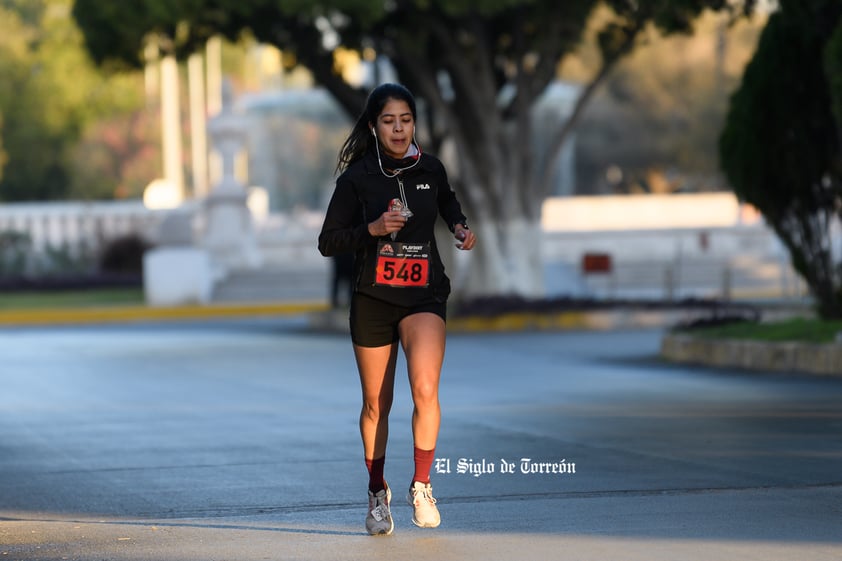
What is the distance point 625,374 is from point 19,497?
339 inches

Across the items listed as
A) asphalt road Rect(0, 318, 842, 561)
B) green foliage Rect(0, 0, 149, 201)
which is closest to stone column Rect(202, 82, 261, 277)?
asphalt road Rect(0, 318, 842, 561)

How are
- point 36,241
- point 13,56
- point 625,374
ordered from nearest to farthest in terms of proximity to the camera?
1. point 625,374
2. point 36,241
3. point 13,56

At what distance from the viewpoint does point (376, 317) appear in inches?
309

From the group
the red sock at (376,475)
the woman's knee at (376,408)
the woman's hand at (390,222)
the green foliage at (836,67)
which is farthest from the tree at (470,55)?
the woman's hand at (390,222)

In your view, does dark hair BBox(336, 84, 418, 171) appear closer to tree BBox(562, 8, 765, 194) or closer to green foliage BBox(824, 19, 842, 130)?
green foliage BBox(824, 19, 842, 130)

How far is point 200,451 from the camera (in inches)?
446

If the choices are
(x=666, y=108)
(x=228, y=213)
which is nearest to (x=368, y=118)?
(x=228, y=213)

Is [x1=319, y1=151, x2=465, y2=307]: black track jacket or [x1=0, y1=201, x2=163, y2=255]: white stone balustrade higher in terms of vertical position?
[x1=319, y1=151, x2=465, y2=307]: black track jacket

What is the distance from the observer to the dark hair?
783 centimetres

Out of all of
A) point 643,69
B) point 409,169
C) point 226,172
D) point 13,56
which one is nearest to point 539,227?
point 226,172

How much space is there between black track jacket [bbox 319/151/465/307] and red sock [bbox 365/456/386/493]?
0.69 meters

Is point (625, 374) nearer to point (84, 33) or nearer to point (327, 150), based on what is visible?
point (84, 33)

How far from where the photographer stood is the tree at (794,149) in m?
17.4

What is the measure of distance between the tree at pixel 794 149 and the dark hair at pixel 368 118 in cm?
996
